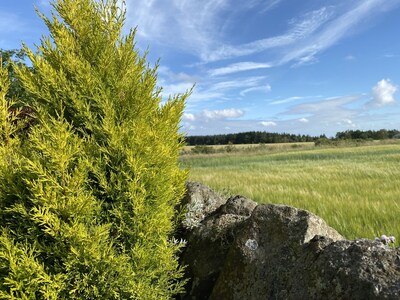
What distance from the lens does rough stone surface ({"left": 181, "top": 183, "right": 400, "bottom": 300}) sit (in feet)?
8.39

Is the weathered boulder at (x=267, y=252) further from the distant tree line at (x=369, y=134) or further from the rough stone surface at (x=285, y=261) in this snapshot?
the distant tree line at (x=369, y=134)

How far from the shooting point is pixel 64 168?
3369 millimetres

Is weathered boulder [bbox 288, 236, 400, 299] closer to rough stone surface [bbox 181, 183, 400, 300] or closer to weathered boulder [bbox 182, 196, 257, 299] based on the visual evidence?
rough stone surface [bbox 181, 183, 400, 300]

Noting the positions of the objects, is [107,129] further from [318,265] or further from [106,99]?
[318,265]

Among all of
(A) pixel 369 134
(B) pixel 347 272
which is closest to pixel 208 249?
(B) pixel 347 272

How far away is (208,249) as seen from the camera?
435cm

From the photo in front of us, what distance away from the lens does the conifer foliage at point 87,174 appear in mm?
3336

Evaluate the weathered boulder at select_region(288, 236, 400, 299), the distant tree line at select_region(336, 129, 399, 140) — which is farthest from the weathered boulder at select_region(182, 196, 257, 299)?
the distant tree line at select_region(336, 129, 399, 140)

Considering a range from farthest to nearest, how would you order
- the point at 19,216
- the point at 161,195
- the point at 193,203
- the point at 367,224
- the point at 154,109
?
the point at 367,224, the point at 193,203, the point at 154,109, the point at 161,195, the point at 19,216

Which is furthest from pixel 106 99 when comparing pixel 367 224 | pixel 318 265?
pixel 367 224

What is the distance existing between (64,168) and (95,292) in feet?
4.22

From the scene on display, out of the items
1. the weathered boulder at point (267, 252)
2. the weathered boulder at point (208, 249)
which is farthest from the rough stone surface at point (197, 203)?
the weathered boulder at point (267, 252)

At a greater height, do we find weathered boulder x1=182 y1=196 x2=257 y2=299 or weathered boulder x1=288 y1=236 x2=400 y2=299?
weathered boulder x1=288 y1=236 x2=400 y2=299

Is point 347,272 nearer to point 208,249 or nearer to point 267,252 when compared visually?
point 267,252
